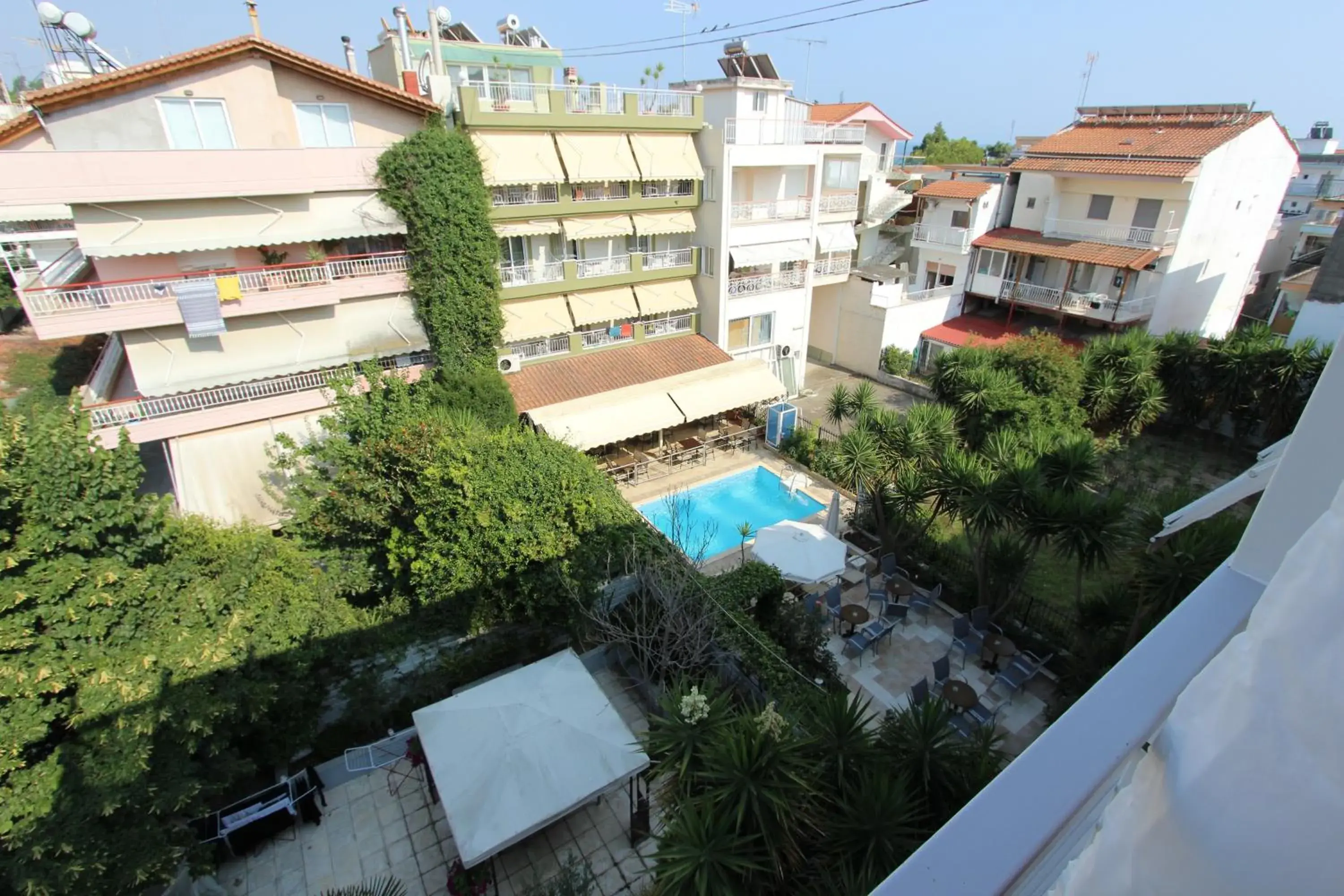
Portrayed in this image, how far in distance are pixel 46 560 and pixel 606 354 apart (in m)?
17.7

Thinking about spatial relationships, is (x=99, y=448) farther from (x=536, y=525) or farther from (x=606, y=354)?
(x=606, y=354)

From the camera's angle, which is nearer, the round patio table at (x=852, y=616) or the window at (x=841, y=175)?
the round patio table at (x=852, y=616)

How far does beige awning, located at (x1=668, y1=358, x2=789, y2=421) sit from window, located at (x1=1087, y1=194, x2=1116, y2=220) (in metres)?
16.6

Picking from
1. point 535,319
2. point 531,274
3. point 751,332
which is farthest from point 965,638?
point 531,274

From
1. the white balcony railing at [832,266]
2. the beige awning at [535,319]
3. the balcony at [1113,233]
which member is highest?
the balcony at [1113,233]

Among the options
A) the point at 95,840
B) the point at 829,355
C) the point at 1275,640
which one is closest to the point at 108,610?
the point at 95,840

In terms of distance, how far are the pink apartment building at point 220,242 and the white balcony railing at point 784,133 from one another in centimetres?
1105

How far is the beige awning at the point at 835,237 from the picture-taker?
95.3 ft

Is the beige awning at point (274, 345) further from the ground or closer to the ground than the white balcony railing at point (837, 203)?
closer to the ground

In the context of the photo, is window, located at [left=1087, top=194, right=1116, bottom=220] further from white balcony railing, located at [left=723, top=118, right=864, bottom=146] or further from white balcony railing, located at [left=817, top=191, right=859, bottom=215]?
white balcony railing, located at [left=723, top=118, right=864, bottom=146]

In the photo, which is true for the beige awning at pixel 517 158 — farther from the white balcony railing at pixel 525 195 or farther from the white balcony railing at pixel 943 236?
the white balcony railing at pixel 943 236

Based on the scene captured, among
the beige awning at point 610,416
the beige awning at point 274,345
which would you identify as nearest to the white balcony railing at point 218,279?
the beige awning at point 274,345

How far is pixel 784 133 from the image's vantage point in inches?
1011

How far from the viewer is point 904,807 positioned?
8094 millimetres
